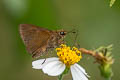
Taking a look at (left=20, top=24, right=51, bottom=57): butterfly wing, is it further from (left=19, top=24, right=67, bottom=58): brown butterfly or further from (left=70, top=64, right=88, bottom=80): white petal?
(left=70, top=64, right=88, bottom=80): white petal

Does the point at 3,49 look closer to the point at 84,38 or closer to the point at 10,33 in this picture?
the point at 10,33

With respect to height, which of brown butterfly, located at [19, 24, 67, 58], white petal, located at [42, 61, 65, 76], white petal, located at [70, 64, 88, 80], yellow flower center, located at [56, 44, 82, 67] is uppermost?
brown butterfly, located at [19, 24, 67, 58]

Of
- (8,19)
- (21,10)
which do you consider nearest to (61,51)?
(21,10)

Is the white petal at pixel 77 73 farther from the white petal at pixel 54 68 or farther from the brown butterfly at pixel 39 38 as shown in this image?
the brown butterfly at pixel 39 38

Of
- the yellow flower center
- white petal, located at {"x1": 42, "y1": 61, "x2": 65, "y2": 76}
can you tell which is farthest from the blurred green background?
white petal, located at {"x1": 42, "y1": 61, "x2": 65, "y2": 76}

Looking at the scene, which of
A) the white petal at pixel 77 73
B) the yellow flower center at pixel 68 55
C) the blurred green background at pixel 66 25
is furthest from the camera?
the blurred green background at pixel 66 25

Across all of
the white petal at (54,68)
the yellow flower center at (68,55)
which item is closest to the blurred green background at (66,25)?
the yellow flower center at (68,55)
